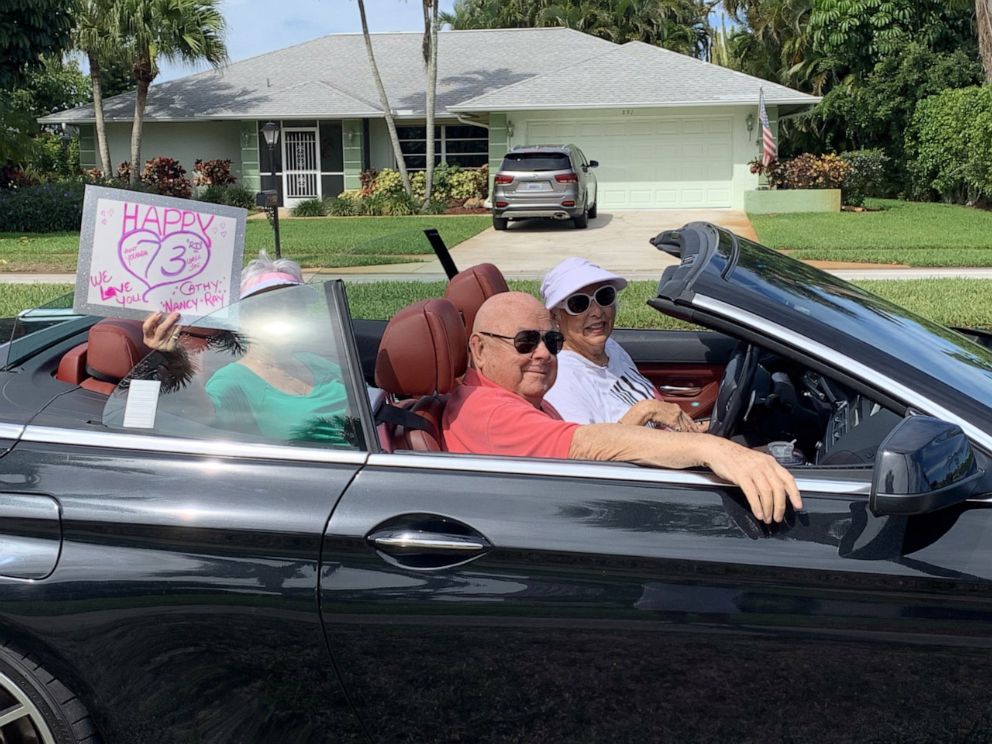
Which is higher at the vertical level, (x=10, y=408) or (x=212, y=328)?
(x=212, y=328)

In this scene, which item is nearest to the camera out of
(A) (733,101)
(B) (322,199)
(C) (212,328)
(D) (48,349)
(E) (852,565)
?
(E) (852,565)

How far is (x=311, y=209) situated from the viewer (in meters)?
25.7

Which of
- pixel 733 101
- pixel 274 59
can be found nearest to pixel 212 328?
pixel 733 101

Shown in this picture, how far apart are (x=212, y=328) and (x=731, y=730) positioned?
1.45 metres

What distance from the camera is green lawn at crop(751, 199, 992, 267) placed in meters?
14.4

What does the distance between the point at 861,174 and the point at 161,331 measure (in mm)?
24160

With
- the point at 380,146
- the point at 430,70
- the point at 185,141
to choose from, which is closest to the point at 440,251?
the point at 430,70

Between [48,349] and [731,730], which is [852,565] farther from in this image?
[48,349]

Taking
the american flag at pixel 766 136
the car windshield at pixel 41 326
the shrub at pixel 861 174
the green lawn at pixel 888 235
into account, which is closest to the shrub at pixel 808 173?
the shrub at pixel 861 174

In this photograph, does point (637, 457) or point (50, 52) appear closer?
point (637, 457)

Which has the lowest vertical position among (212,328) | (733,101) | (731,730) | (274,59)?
(731,730)

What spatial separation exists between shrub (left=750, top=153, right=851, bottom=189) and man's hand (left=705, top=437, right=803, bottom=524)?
22488 mm

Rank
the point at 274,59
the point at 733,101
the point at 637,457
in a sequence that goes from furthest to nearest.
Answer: the point at 274,59 → the point at 733,101 → the point at 637,457

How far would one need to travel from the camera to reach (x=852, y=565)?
2.02 metres
